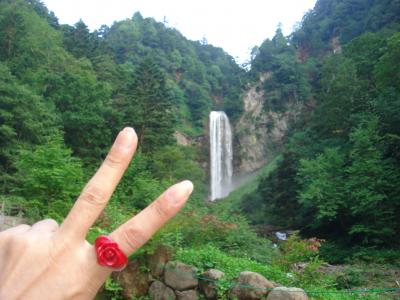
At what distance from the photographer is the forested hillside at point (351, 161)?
16.5m

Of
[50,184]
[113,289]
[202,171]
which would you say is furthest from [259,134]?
[113,289]

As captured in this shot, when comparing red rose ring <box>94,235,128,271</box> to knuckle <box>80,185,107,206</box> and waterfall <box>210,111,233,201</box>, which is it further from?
waterfall <box>210,111,233,201</box>

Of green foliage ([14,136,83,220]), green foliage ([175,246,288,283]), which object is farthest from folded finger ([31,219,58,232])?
green foliage ([14,136,83,220])

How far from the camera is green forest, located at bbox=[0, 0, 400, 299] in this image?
811cm

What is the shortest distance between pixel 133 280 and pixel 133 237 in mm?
5799

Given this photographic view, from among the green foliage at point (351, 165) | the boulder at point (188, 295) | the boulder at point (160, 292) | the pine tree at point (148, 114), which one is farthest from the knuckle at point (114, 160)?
the pine tree at point (148, 114)

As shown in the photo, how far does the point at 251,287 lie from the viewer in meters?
5.46

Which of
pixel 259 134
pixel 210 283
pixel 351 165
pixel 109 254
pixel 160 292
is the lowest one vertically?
pixel 160 292

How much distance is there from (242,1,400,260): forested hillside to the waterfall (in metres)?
9.66

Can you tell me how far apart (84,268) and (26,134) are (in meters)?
16.6

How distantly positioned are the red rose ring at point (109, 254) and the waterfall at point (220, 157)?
40.1 meters

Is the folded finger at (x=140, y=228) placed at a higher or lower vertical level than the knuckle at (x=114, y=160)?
lower

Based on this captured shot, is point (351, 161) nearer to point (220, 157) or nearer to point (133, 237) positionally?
point (133, 237)

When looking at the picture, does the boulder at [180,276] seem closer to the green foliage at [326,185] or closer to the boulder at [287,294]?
the boulder at [287,294]
